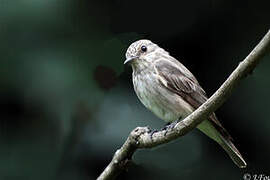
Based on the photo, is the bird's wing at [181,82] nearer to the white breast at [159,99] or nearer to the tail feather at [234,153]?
the white breast at [159,99]

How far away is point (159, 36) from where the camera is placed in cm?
546

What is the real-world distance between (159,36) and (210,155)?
0.98m

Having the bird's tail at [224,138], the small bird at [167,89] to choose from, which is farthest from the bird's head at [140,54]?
the bird's tail at [224,138]

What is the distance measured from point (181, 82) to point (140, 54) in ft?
Answer: 1.09

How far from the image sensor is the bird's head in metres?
4.79

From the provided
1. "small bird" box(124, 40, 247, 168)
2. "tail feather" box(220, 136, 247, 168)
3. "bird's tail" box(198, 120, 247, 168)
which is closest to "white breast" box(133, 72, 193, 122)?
"small bird" box(124, 40, 247, 168)

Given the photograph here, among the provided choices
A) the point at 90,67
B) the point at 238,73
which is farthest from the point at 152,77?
the point at 238,73

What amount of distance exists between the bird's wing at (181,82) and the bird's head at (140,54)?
6cm

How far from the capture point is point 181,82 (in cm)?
487

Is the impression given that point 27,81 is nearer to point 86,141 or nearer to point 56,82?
point 56,82

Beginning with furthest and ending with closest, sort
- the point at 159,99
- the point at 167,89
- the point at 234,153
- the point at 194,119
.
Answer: the point at 167,89
the point at 159,99
the point at 234,153
the point at 194,119

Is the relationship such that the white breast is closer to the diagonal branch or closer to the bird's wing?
the bird's wing

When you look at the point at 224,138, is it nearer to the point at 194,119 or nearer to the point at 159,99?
the point at 159,99

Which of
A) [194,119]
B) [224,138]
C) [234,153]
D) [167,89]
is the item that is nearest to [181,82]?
[167,89]
